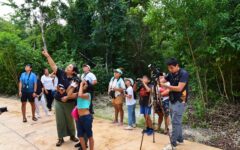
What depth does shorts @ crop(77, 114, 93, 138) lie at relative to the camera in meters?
4.75

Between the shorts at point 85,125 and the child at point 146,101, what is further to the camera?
the child at point 146,101

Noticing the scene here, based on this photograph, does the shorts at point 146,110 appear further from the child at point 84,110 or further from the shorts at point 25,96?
the shorts at point 25,96

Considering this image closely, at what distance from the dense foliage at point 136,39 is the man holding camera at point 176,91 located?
169cm

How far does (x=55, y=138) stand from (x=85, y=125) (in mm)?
1861

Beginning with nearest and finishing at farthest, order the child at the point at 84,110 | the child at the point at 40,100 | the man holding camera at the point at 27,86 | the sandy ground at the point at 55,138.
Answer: the child at the point at 84,110 < the sandy ground at the point at 55,138 < the man holding camera at the point at 27,86 < the child at the point at 40,100

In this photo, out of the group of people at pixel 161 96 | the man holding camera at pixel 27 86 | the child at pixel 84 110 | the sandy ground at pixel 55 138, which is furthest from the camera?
the man holding camera at pixel 27 86

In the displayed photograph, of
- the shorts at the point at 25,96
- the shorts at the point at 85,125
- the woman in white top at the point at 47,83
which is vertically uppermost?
the woman in white top at the point at 47,83

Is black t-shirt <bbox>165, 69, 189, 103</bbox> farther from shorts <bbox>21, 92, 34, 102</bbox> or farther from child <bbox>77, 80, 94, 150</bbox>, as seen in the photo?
shorts <bbox>21, 92, 34, 102</bbox>

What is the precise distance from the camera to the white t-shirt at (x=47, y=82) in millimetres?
8820

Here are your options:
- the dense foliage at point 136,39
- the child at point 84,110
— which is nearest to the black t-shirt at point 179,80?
the child at point 84,110

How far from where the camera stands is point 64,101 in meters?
5.36

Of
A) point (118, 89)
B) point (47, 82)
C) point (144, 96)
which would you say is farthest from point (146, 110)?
point (47, 82)

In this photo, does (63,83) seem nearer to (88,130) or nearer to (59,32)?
(88,130)

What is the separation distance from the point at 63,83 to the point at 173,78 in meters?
2.06
